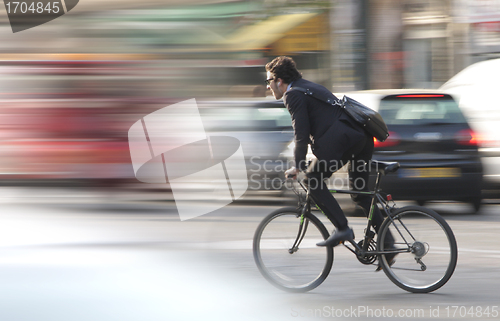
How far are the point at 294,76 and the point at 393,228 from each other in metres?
1.26

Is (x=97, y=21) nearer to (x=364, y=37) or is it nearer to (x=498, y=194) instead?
(x=498, y=194)

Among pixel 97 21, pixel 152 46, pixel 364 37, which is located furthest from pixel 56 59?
pixel 364 37

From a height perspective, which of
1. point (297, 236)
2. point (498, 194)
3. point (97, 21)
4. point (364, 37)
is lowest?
point (498, 194)

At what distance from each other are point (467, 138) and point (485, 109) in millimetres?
1680

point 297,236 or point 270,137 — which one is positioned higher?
point 297,236

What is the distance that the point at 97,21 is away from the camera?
31.2 feet

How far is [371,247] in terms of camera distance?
465 cm

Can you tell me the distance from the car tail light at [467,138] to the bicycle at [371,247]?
3.44 metres

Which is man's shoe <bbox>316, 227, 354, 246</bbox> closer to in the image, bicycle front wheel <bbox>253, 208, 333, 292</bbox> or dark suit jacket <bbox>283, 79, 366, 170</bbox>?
bicycle front wheel <bbox>253, 208, 333, 292</bbox>

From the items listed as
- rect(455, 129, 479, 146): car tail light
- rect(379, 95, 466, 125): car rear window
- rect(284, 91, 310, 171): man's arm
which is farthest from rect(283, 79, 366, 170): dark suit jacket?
rect(455, 129, 479, 146): car tail light

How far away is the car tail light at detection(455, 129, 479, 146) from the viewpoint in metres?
7.73
